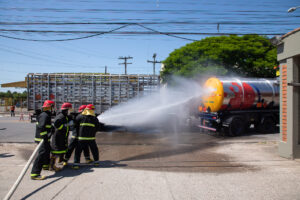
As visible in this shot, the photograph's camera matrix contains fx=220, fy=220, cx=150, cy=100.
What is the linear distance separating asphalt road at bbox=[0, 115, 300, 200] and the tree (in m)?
11.1

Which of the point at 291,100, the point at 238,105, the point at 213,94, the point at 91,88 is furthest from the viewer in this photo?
the point at 91,88

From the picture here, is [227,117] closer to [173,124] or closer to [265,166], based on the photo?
[173,124]

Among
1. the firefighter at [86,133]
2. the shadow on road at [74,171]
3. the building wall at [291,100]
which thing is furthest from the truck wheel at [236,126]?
the firefighter at [86,133]

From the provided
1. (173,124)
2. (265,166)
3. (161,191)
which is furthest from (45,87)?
(265,166)

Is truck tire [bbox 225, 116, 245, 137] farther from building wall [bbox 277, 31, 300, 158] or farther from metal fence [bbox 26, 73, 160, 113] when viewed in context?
metal fence [bbox 26, 73, 160, 113]

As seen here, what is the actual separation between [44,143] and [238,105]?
30.5 feet

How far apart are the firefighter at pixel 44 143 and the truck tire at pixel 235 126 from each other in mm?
8330

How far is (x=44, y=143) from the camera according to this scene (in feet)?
16.6

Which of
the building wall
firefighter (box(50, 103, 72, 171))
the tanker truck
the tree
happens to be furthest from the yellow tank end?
firefighter (box(50, 103, 72, 171))

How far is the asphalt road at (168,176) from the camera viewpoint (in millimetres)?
4141

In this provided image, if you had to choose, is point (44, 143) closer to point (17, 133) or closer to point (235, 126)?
point (17, 133)

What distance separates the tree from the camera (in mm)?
17859

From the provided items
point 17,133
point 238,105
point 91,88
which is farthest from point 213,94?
point 17,133

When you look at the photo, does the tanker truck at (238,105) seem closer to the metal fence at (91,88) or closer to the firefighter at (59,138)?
the metal fence at (91,88)
